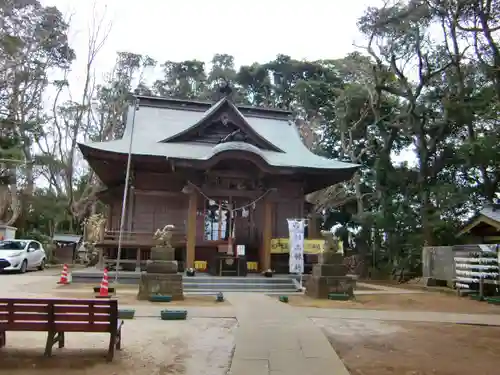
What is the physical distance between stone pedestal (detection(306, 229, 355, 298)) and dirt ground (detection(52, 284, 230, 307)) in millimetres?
2996

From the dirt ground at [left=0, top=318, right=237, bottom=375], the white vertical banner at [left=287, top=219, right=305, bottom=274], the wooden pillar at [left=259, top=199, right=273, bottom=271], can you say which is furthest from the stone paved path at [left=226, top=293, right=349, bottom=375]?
the wooden pillar at [left=259, top=199, right=273, bottom=271]

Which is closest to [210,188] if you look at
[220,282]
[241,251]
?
[241,251]

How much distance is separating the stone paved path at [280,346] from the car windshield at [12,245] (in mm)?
15042

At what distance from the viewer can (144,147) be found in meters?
18.0

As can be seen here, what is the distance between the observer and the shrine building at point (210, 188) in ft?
53.7

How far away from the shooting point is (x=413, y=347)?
22.1 ft

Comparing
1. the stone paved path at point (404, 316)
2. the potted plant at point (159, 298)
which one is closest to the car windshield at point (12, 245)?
the potted plant at point (159, 298)

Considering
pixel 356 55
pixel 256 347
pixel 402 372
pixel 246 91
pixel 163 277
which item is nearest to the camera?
pixel 402 372

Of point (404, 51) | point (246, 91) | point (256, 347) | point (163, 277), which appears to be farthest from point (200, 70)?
point (256, 347)

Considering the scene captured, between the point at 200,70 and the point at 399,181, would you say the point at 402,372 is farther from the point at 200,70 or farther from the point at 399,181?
the point at 200,70

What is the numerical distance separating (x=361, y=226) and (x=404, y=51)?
9.55 metres

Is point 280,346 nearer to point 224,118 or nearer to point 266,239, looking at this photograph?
point 266,239

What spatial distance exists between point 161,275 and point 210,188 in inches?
249

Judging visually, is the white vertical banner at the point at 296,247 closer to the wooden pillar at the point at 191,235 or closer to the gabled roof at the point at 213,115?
the wooden pillar at the point at 191,235
